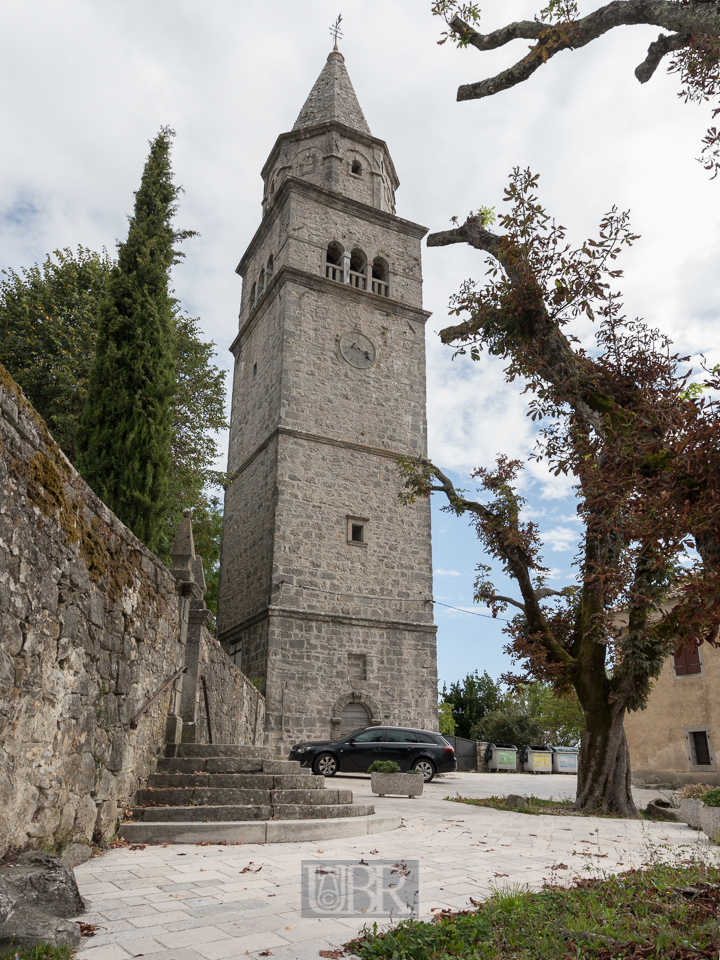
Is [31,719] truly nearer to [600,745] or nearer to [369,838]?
[369,838]

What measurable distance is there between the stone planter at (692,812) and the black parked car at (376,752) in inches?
262

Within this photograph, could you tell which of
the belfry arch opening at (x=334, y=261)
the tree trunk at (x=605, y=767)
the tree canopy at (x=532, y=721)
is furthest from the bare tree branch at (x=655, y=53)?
the tree canopy at (x=532, y=721)

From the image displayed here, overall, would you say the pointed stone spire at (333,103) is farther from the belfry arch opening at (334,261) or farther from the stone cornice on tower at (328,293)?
the stone cornice on tower at (328,293)

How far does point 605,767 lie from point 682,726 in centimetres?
934

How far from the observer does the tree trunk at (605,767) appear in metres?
9.58

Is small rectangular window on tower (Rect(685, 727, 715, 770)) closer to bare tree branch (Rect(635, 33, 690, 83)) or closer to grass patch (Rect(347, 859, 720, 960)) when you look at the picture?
grass patch (Rect(347, 859, 720, 960))

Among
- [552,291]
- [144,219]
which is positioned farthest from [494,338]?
[144,219]

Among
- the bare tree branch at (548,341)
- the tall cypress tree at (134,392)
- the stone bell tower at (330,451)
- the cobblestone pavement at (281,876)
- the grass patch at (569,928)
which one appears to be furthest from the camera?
the stone bell tower at (330,451)

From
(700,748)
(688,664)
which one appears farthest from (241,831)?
(688,664)

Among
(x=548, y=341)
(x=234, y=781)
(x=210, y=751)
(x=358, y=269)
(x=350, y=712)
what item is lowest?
(x=234, y=781)

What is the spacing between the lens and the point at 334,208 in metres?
22.8

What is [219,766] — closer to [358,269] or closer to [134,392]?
[134,392]

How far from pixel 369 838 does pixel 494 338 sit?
5.19 meters

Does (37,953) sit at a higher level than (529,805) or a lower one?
higher
